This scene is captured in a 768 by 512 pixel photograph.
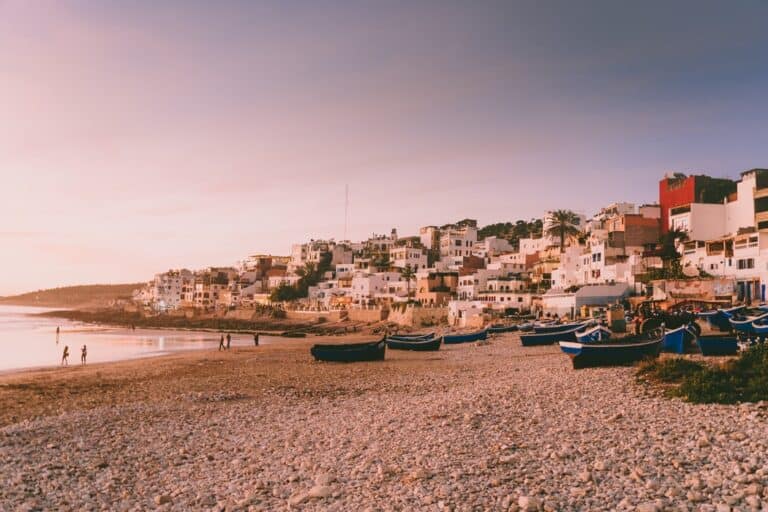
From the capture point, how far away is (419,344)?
41.9 meters

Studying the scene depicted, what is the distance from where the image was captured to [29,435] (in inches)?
575

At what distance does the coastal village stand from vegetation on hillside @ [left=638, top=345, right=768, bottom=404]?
1133 inches

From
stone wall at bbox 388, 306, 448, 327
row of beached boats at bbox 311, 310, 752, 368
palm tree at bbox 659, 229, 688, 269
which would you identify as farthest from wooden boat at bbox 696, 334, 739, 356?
stone wall at bbox 388, 306, 448, 327

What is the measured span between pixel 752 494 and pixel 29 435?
15.7m

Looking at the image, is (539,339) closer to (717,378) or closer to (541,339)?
(541,339)

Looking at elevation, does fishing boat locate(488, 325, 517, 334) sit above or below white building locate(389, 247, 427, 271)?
below

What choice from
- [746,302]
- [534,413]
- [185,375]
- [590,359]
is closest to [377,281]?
[746,302]

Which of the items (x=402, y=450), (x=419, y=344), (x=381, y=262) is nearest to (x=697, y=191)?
(x=419, y=344)

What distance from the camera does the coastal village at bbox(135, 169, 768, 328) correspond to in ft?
165

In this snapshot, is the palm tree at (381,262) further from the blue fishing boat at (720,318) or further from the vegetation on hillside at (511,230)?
the blue fishing boat at (720,318)

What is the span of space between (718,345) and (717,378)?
837 cm

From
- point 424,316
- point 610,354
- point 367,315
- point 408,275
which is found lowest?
point 367,315

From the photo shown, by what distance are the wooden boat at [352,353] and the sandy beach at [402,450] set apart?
1458 cm

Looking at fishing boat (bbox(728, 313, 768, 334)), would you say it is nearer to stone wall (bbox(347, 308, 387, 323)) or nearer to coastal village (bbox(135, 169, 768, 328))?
coastal village (bbox(135, 169, 768, 328))
